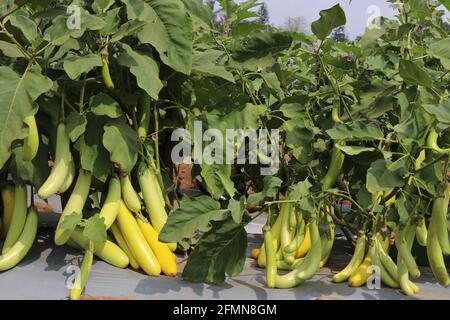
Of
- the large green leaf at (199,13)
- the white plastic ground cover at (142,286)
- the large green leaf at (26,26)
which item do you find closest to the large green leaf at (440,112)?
the white plastic ground cover at (142,286)

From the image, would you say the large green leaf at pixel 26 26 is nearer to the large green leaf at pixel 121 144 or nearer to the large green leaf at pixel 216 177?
the large green leaf at pixel 121 144

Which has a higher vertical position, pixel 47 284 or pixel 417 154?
pixel 417 154

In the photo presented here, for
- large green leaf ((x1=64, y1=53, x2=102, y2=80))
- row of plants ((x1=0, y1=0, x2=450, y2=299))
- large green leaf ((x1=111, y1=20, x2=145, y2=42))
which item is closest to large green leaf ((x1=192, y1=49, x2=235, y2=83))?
row of plants ((x1=0, y1=0, x2=450, y2=299))

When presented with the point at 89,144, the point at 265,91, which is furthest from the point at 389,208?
the point at 89,144

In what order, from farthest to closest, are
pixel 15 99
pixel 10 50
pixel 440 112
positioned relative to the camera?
pixel 10 50 → pixel 15 99 → pixel 440 112

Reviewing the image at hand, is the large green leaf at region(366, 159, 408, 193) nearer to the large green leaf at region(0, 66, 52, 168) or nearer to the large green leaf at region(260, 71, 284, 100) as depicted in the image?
the large green leaf at region(260, 71, 284, 100)

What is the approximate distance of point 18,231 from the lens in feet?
5.86

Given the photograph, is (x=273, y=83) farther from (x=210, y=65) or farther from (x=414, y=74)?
(x=414, y=74)

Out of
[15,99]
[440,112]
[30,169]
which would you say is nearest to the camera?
[440,112]

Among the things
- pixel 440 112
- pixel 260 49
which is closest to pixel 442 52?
pixel 440 112

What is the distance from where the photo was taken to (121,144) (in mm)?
1709

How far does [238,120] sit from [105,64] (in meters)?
0.45

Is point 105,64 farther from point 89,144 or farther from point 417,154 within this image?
point 417,154

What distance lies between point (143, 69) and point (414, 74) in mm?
761
